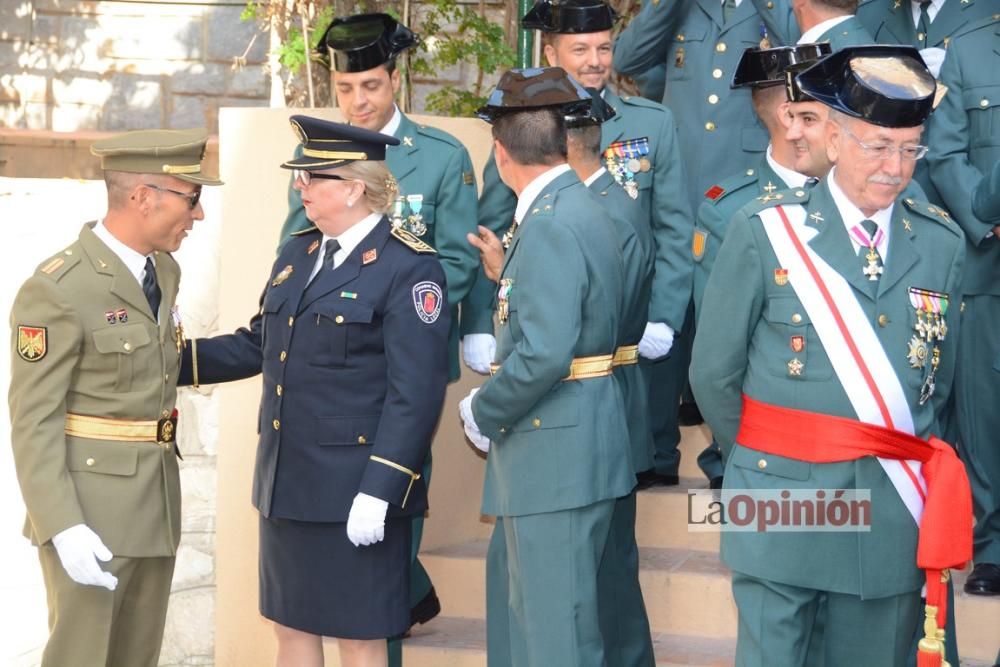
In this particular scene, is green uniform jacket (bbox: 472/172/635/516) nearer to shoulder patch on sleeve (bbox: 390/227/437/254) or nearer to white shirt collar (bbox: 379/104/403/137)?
shoulder patch on sleeve (bbox: 390/227/437/254)

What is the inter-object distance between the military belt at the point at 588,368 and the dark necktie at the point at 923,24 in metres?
2.02

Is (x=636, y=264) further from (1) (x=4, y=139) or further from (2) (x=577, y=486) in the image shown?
(1) (x=4, y=139)

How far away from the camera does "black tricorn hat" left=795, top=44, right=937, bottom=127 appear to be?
356 centimetres

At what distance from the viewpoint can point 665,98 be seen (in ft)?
19.7

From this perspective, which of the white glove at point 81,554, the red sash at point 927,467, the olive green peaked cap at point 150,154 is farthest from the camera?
the olive green peaked cap at point 150,154

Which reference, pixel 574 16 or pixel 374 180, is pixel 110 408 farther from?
pixel 574 16

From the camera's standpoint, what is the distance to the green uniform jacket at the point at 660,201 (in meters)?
5.24

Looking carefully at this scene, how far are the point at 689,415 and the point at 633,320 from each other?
4.56 feet

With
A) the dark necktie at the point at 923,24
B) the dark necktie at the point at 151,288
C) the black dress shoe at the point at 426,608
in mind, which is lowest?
the black dress shoe at the point at 426,608

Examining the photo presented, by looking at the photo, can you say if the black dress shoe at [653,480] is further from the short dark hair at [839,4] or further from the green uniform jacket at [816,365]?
the green uniform jacket at [816,365]

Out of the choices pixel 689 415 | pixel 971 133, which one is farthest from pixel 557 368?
pixel 689 415

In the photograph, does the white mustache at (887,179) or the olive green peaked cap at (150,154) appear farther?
the olive green peaked cap at (150,154)

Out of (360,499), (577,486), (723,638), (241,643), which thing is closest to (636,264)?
(577,486)

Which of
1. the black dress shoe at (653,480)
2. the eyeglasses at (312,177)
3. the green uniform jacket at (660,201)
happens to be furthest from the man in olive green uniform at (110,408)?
the black dress shoe at (653,480)
